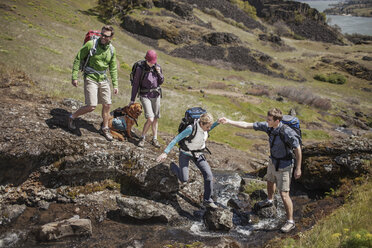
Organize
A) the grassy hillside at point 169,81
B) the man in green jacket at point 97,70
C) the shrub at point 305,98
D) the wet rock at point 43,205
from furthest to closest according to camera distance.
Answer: the shrub at point 305,98, the grassy hillside at point 169,81, the man in green jacket at point 97,70, the wet rock at point 43,205

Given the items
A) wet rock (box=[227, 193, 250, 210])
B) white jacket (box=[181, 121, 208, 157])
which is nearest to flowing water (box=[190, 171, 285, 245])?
wet rock (box=[227, 193, 250, 210])

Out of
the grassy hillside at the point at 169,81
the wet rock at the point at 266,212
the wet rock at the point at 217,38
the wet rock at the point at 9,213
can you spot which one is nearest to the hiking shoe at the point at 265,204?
the wet rock at the point at 266,212

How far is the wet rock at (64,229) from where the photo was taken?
6043 millimetres

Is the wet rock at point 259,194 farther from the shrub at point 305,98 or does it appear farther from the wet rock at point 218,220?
the shrub at point 305,98

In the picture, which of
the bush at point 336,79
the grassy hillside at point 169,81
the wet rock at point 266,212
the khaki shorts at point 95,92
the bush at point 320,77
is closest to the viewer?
the khaki shorts at point 95,92

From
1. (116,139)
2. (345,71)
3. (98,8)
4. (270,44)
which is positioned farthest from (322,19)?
(116,139)

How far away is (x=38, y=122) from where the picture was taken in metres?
8.33

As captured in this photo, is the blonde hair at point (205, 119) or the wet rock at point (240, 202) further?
the wet rock at point (240, 202)

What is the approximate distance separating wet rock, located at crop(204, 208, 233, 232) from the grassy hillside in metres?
9.20

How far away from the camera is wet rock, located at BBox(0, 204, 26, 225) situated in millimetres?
6452

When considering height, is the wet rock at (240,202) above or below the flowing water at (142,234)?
below

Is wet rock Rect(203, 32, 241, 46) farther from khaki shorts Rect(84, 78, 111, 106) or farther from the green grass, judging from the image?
the green grass

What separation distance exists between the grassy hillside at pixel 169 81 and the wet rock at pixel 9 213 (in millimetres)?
6205

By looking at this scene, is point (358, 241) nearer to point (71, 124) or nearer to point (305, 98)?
point (71, 124)
